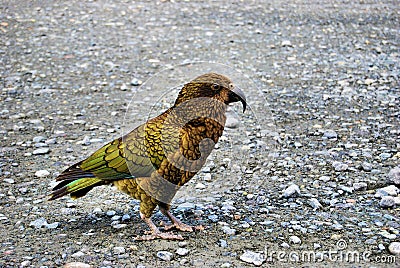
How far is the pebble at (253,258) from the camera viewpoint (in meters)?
5.11

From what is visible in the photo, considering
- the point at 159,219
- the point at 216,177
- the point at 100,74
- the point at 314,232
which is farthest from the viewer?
the point at 100,74

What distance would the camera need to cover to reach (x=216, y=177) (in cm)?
706

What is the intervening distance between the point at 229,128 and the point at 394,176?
8.84 ft

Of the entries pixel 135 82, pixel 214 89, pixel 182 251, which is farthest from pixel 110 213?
pixel 135 82

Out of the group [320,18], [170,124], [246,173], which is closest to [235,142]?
[246,173]

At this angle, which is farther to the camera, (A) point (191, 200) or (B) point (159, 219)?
(A) point (191, 200)

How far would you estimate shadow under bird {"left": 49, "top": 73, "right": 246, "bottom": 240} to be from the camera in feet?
17.0

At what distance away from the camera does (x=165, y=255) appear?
5211mm

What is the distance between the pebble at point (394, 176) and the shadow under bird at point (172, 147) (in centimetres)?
240

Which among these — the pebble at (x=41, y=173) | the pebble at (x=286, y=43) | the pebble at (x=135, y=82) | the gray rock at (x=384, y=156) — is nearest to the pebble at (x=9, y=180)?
the pebble at (x=41, y=173)

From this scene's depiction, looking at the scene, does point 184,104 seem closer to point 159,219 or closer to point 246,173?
point 159,219

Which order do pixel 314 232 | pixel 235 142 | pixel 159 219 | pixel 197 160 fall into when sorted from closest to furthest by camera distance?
pixel 197 160, pixel 314 232, pixel 159 219, pixel 235 142

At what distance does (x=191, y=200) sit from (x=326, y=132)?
8.89 feet

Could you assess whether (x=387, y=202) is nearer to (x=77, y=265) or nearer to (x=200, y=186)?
(x=200, y=186)
